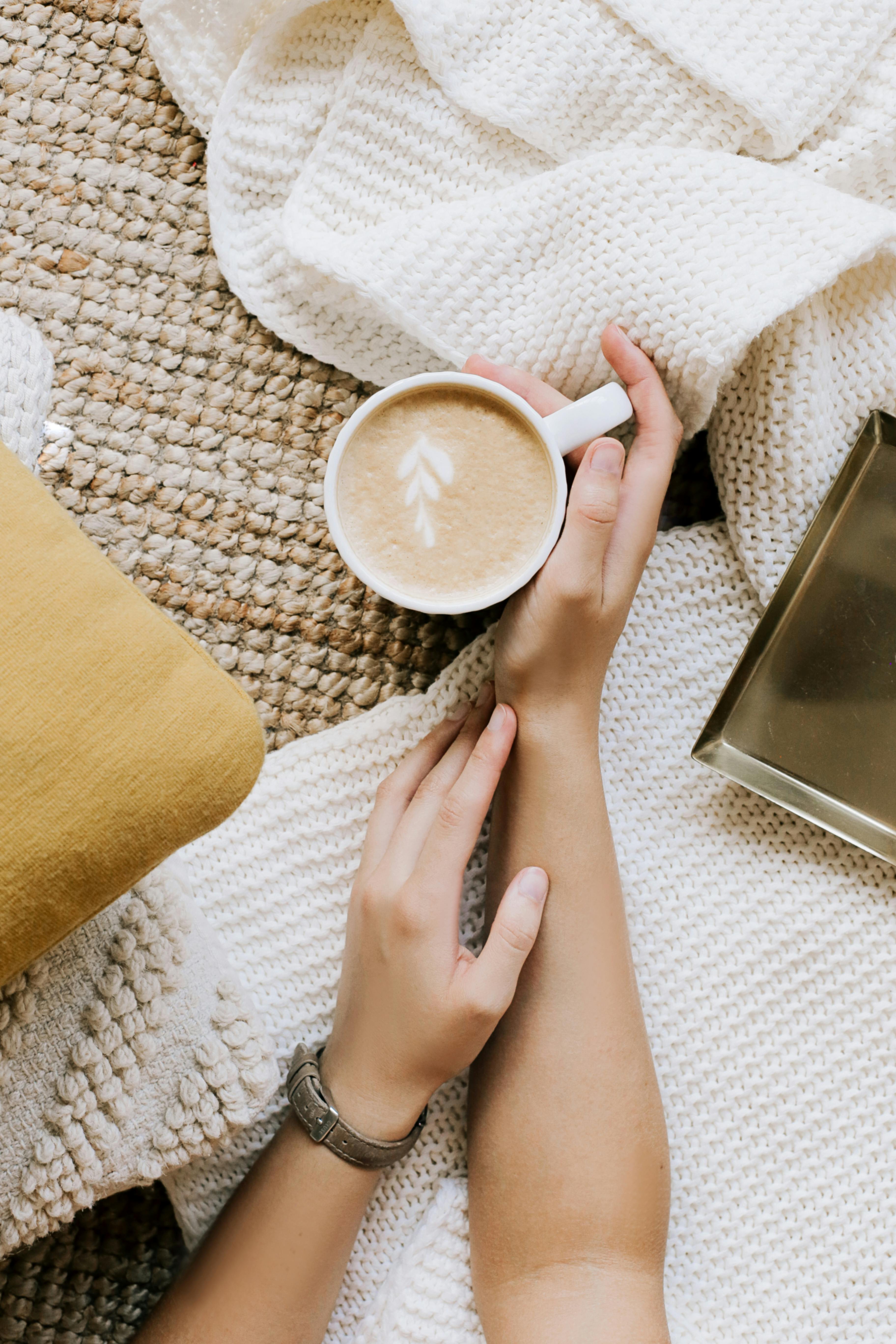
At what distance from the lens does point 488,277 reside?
830 millimetres

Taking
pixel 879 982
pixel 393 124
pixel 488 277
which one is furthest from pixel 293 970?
pixel 393 124

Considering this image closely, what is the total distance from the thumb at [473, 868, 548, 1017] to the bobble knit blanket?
0.12 metres

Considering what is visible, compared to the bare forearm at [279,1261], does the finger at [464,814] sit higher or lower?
higher

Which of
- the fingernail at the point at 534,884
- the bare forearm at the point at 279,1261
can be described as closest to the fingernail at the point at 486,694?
the fingernail at the point at 534,884

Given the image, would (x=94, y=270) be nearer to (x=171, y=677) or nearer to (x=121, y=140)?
(x=121, y=140)

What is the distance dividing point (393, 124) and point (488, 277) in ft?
0.60

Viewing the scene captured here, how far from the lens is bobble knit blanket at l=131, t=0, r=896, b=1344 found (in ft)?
2.58

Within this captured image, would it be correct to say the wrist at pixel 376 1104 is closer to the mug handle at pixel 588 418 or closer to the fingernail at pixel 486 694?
the fingernail at pixel 486 694

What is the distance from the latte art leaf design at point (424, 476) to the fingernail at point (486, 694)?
0.64 feet

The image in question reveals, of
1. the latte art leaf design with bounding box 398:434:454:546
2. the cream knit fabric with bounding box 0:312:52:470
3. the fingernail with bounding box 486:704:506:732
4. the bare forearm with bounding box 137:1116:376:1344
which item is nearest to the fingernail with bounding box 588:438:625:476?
the latte art leaf design with bounding box 398:434:454:546

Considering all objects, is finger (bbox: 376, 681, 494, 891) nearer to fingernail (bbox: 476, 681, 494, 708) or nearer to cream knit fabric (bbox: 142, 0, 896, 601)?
fingernail (bbox: 476, 681, 494, 708)

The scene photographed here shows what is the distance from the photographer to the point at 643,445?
783 mm

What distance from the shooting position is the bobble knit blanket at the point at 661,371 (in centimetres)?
79

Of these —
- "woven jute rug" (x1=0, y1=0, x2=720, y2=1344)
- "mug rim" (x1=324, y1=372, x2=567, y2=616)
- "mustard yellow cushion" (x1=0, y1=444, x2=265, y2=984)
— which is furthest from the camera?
"woven jute rug" (x1=0, y1=0, x2=720, y2=1344)
